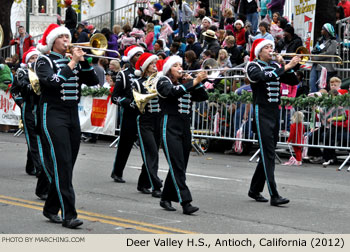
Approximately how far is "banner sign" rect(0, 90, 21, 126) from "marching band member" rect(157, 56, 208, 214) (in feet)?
43.4

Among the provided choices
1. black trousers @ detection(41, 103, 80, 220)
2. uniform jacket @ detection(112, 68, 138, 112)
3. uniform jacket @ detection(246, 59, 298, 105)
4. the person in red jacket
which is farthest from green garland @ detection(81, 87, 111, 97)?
black trousers @ detection(41, 103, 80, 220)

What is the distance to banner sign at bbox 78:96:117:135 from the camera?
1981 cm

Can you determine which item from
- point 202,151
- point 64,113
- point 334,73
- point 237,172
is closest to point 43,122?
point 64,113

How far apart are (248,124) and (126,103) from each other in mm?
5360

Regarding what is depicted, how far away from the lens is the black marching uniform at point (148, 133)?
11.5m

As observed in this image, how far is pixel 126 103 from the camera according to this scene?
1219cm

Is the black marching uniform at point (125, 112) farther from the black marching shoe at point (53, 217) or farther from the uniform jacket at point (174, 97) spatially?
the black marching shoe at point (53, 217)

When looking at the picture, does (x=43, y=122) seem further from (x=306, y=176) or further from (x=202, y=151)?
(x=202, y=151)

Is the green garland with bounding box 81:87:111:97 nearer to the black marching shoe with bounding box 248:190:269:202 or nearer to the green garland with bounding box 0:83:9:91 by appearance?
the green garland with bounding box 0:83:9:91

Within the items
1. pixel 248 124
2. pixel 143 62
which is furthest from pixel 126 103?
pixel 248 124

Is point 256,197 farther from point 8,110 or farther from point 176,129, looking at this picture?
point 8,110

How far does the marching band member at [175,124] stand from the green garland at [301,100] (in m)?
6.14

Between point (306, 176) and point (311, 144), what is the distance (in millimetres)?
2213

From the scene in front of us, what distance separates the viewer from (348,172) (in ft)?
47.9
